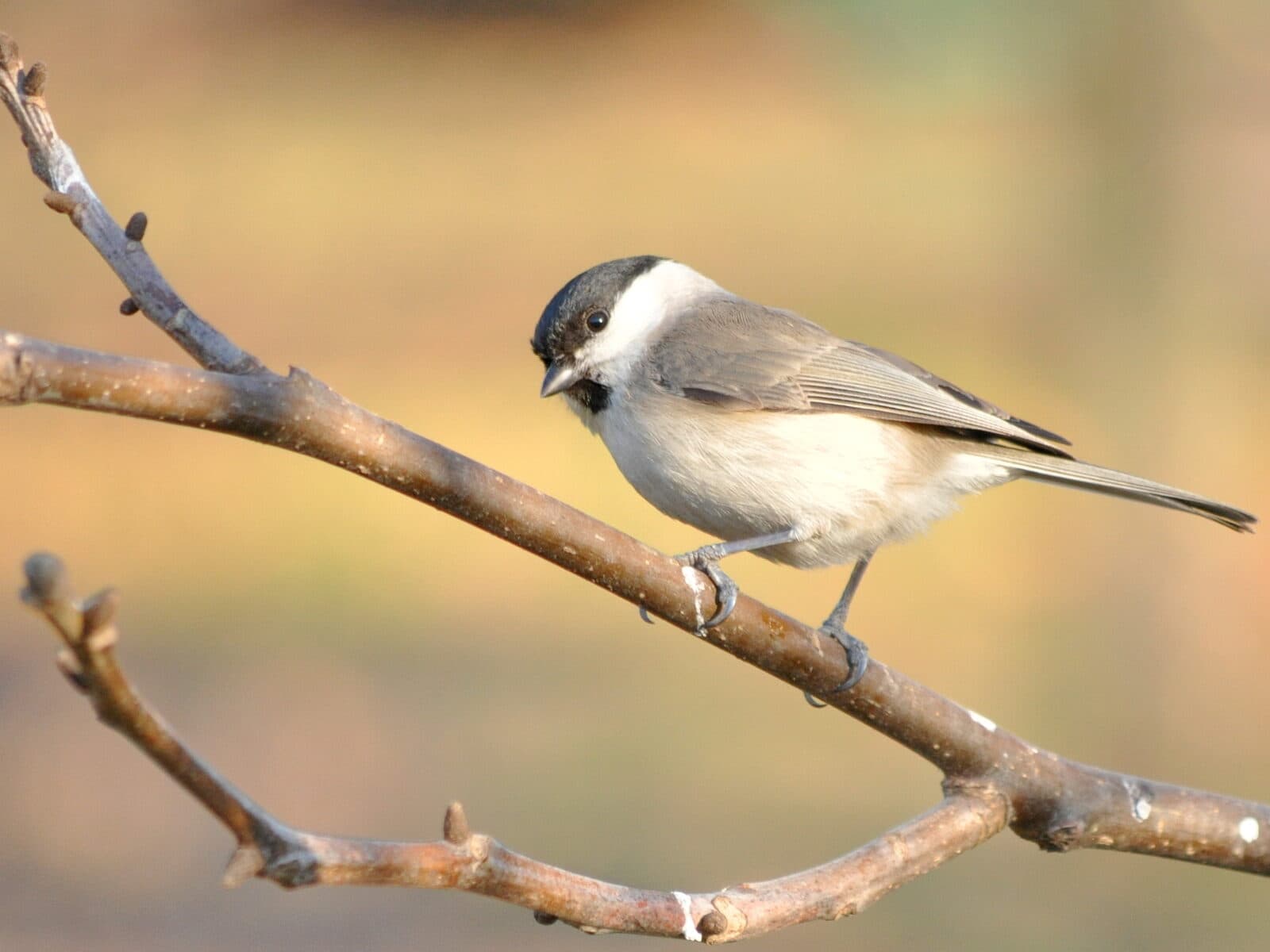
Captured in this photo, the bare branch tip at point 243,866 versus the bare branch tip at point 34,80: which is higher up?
the bare branch tip at point 34,80

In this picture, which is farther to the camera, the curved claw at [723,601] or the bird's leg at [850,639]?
the bird's leg at [850,639]

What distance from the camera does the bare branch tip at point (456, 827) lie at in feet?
4.57

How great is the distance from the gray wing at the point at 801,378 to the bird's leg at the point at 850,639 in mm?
402

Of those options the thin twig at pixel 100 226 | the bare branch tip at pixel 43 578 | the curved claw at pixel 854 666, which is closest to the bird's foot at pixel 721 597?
the curved claw at pixel 854 666

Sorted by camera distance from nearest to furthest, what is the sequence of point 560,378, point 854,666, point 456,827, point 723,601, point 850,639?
point 456,827, point 723,601, point 854,666, point 850,639, point 560,378

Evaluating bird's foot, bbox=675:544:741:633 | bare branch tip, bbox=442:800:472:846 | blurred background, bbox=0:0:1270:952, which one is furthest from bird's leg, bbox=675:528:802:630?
blurred background, bbox=0:0:1270:952

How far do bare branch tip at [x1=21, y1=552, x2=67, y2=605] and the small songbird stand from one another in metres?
1.91

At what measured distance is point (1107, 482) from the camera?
3000 millimetres

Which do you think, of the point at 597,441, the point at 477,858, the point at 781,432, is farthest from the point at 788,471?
the point at 597,441

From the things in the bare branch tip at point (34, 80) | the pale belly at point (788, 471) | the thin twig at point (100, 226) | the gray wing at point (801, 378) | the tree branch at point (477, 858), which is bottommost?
the tree branch at point (477, 858)

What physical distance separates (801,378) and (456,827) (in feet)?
6.27

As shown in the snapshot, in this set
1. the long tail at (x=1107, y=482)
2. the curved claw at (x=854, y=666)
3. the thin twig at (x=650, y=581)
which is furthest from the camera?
the long tail at (x=1107, y=482)

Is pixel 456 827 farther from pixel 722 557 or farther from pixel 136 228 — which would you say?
pixel 722 557

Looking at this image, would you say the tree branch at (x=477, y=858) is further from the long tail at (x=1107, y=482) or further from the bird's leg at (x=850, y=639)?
the long tail at (x=1107, y=482)
